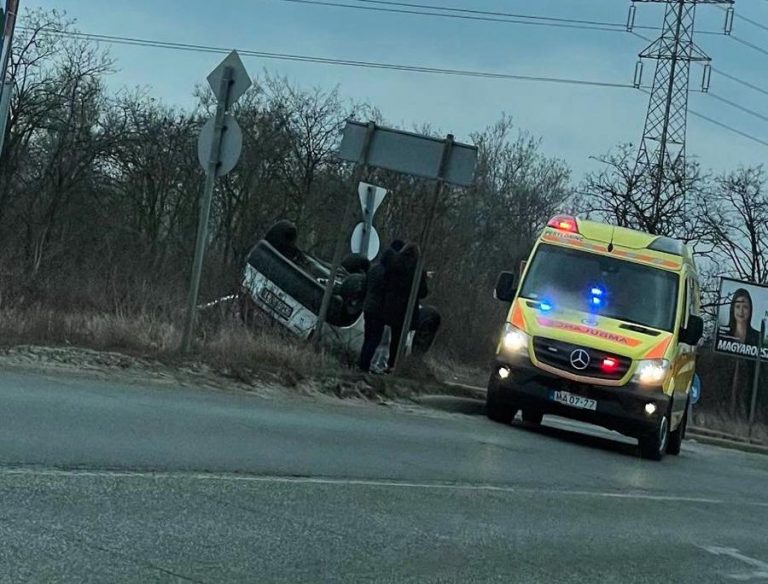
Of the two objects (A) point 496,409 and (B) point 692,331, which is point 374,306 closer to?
(A) point 496,409

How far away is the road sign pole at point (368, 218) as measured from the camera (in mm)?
17109

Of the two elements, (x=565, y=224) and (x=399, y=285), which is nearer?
(x=565, y=224)

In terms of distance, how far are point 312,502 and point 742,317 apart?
27581 mm

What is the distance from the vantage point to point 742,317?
3281 cm

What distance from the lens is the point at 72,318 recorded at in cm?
1448

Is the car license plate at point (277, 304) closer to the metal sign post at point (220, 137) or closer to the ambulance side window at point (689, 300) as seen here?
the metal sign post at point (220, 137)

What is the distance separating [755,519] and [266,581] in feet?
19.7

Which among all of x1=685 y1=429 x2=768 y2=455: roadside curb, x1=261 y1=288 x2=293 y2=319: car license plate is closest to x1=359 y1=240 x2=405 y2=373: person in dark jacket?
x1=261 y1=288 x2=293 y2=319: car license plate

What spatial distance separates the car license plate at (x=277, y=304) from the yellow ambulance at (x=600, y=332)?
422 cm

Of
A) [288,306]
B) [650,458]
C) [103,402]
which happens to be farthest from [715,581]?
[288,306]

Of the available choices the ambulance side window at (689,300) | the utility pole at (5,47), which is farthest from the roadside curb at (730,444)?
the utility pole at (5,47)

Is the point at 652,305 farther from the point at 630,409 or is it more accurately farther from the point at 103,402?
the point at 103,402

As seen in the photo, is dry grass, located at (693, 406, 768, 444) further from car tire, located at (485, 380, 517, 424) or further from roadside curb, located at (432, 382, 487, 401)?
car tire, located at (485, 380, 517, 424)

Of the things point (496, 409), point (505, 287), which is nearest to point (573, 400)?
point (496, 409)
